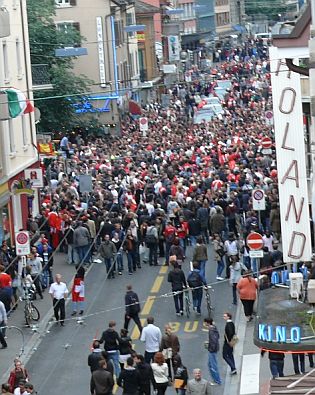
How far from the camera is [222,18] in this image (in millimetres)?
164625

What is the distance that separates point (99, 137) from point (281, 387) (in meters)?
53.4

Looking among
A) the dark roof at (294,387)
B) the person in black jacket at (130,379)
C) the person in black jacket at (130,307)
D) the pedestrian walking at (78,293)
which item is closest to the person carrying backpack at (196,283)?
the person in black jacket at (130,307)

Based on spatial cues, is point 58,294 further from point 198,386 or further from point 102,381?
point 198,386

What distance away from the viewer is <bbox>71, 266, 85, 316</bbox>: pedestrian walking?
34.3m

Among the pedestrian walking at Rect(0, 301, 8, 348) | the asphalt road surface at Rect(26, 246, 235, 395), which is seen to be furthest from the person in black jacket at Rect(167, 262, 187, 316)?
the pedestrian walking at Rect(0, 301, 8, 348)

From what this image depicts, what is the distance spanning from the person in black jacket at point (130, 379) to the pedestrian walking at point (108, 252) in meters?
12.2

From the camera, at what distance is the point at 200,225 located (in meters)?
41.0

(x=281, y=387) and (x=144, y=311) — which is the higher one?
(x=281, y=387)

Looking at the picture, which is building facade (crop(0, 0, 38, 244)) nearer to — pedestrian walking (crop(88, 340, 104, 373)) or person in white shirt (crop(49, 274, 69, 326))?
person in white shirt (crop(49, 274, 69, 326))

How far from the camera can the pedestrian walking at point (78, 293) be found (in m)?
34.3

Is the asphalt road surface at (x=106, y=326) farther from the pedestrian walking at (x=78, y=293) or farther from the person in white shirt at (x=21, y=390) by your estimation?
the person in white shirt at (x=21, y=390)

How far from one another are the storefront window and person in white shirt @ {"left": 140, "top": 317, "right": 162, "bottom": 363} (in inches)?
659

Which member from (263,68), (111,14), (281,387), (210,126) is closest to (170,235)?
(281,387)

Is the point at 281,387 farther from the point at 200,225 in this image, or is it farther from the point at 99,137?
the point at 99,137
